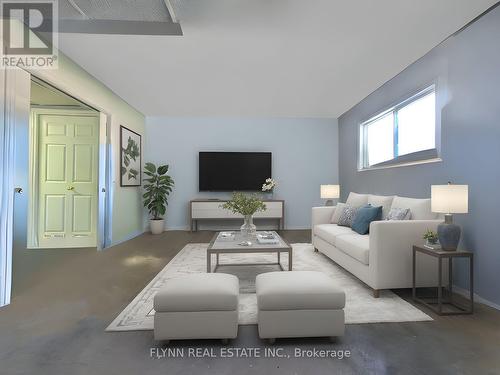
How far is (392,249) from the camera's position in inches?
93.7

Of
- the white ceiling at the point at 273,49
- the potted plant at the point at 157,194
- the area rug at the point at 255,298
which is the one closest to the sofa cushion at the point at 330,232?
the area rug at the point at 255,298

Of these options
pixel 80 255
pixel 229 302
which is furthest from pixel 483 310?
pixel 80 255

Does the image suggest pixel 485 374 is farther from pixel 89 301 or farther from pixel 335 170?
pixel 335 170

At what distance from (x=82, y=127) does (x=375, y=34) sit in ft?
15.0

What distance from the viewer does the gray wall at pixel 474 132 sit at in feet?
7.37

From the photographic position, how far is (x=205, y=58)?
3.25 m

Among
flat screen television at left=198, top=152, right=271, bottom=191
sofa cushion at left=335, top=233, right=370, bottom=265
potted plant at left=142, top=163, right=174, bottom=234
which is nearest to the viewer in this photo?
sofa cushion at left=335, top=233, right=370, bottom=265

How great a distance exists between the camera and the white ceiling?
7.73 ft

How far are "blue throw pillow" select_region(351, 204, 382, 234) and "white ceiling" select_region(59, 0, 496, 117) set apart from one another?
1791 millimetres

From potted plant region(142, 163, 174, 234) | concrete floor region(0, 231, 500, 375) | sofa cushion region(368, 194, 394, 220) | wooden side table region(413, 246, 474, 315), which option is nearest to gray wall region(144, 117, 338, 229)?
potted plant region(142, 163, 174, 234)

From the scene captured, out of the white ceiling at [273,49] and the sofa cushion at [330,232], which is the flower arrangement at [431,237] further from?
the white ceiling at [273,49]

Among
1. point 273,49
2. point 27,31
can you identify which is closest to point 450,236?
point 273,49

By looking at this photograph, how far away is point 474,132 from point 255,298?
2.44 m

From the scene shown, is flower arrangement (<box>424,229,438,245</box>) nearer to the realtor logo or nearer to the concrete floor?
the concrete floor
